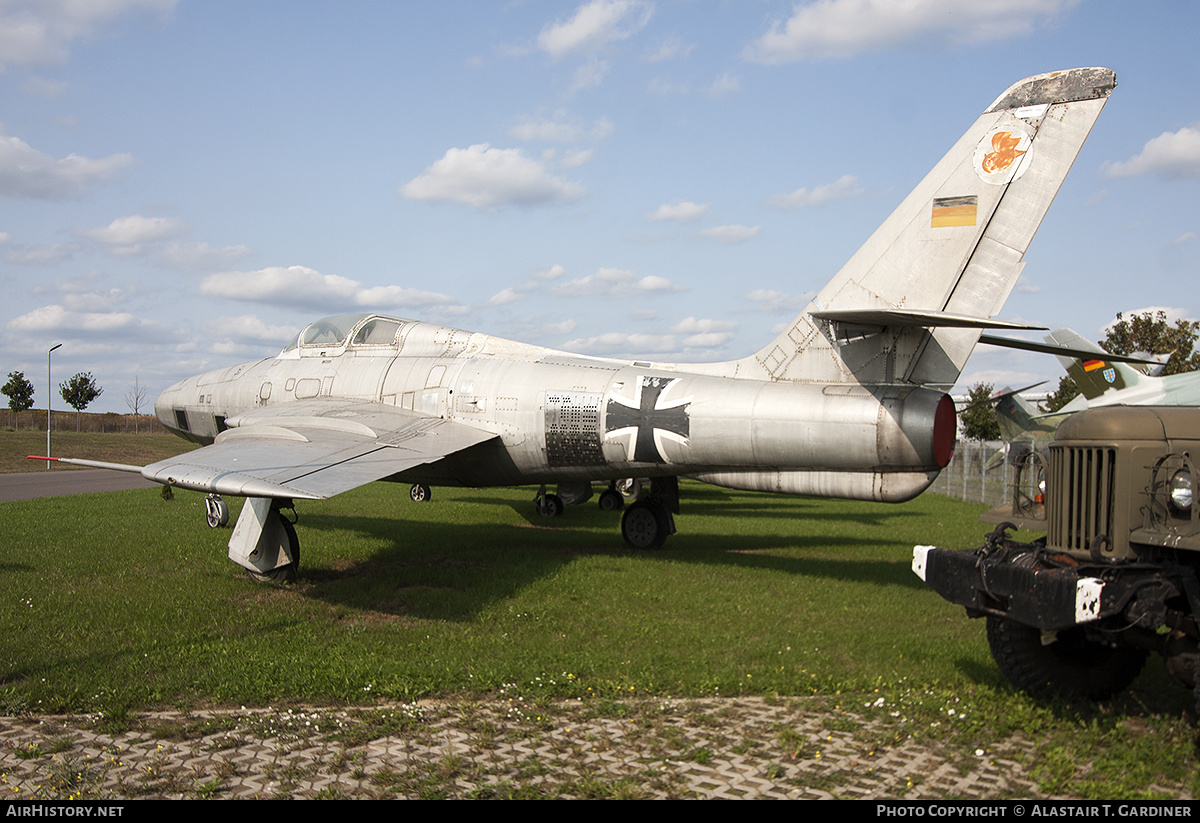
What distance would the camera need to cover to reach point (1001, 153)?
8.31 meters

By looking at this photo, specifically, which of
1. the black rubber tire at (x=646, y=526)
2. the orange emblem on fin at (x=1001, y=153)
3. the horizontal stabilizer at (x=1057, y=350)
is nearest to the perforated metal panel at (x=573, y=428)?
the black rubber tire at (x=646, y=526)

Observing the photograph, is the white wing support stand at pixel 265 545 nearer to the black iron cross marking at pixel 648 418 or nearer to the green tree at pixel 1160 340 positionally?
the black iron cross marking at pixel 648 418

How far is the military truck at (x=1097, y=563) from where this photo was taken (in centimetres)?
453

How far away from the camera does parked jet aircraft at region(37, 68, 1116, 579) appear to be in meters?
8.20

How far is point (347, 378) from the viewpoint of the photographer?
12375mm

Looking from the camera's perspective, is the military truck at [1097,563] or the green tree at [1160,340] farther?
the green tree at [1160,340]

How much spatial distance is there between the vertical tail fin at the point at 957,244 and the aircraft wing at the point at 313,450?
197 inches

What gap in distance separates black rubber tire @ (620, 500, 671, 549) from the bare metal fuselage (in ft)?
7.89

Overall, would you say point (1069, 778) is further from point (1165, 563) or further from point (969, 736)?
point (1165, 563)

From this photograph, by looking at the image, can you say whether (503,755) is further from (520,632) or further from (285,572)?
(285,572)

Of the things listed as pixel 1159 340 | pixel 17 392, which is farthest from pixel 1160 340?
pixel 17 392

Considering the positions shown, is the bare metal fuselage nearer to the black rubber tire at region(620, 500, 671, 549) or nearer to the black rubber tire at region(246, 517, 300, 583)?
the black rubber tire at region(246, 517, 300, 583)

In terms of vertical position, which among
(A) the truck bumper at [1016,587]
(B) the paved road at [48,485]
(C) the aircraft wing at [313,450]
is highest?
(C) the aircraft wing at [313,450]

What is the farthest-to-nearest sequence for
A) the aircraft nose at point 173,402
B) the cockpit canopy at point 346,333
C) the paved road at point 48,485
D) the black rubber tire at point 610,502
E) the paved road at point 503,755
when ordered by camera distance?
1. the paved road at point 48,485
2. the black rubber tire at point 610,502
3. the aircraft nose at point 173,402
4. the cockpit canopy at point 346,333
5. the paved road at point 503,755
